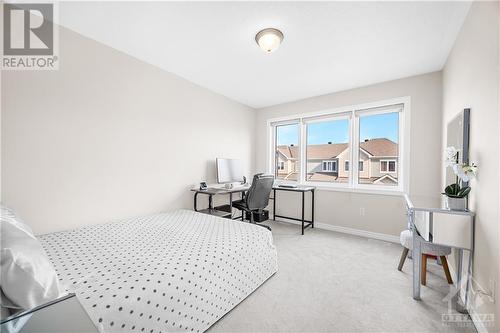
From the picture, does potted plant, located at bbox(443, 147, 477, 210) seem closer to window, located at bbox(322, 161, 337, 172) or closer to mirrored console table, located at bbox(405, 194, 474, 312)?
mirrored console table, located at bbox(405, 194, 474, 312)

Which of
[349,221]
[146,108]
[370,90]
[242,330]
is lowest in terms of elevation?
[242,330]

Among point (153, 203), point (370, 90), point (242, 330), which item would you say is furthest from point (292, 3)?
point (153, 203)

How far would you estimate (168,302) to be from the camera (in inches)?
48.8

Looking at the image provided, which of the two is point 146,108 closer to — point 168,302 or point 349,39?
point 168,302

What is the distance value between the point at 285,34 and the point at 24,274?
242cm

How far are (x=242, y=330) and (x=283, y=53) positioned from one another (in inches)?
104

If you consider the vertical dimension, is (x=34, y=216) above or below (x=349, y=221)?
above

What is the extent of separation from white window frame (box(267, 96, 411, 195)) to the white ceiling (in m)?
0.45

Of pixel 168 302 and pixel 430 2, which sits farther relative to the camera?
pixel 430 2

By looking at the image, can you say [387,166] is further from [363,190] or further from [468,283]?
[468,283]

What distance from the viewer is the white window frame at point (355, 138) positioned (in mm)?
3004

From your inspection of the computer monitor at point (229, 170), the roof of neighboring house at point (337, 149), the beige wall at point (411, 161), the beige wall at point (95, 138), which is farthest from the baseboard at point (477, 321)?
the beige wall at point (95, 138)

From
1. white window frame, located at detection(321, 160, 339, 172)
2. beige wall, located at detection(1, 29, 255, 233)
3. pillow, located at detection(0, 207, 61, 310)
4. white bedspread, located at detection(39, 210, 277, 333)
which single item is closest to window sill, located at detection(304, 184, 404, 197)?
white window frame, located at detection(321, 160, 339, 172)

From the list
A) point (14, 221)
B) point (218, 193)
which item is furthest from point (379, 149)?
point (14, 221)
